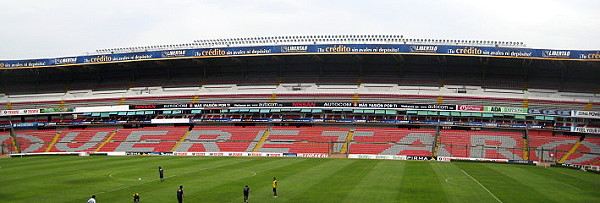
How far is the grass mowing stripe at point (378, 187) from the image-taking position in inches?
1152

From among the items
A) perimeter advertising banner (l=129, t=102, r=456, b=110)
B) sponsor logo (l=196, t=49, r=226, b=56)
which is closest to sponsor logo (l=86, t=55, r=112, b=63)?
perimeter advertising banner (l=129, t=102, r=456, b=110)

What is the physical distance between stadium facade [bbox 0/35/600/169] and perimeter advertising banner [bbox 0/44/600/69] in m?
0.19

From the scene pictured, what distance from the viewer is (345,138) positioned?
227 ft

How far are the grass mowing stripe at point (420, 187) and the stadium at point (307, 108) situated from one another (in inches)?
109

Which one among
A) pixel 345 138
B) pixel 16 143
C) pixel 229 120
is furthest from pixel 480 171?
pixel 16 143

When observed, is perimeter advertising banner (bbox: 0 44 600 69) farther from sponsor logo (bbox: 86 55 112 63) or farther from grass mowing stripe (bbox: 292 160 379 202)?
grass mowing stripe (bbox: 292 160 379 202)

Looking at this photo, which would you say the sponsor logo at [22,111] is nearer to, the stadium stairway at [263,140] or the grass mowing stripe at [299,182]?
the stadium stairway at [263,140]

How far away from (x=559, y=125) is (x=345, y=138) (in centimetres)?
3195

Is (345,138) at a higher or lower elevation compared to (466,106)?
lower

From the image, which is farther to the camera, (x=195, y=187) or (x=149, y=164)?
(x=149, y=164)

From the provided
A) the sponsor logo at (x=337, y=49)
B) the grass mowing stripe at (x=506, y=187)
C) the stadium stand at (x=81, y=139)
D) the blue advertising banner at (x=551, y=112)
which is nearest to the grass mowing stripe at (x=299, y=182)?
the grass mowing stripe at (x=506, y=187)

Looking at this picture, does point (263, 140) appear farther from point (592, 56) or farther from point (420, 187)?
point (592, 56)

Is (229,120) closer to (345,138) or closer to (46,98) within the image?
(345,138)

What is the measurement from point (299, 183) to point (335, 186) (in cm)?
330
